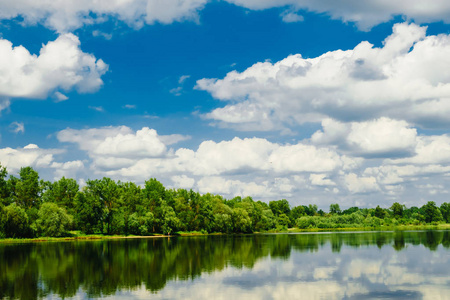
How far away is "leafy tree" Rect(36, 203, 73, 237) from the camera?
11350cm

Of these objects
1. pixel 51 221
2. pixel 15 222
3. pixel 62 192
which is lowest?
pixel 51 221

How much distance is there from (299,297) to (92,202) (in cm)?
11243

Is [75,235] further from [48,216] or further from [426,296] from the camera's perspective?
[426,296]

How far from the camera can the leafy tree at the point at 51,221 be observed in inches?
4469

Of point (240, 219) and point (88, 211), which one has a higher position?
point (88, 211)

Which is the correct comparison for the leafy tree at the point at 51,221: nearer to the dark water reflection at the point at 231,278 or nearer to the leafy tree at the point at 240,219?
the dark water reflection at the point at 231,278

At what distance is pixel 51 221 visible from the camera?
113188 millimetres

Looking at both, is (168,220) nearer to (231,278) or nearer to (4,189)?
(4,189)

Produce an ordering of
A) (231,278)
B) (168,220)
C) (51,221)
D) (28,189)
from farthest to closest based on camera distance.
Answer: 1. (168,220)
2. (28,189)
3. (51,221)
4. (231,278)

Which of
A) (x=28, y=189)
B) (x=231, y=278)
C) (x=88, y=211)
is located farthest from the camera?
(x=28, y=189)

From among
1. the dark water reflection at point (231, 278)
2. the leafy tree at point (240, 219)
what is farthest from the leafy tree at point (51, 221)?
the leafy tree at point (240, 219)

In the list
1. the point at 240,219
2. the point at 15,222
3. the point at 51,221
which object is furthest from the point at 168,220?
the point at 15,222

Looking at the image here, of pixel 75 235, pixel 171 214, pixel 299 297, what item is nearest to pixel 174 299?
pixel 299 297

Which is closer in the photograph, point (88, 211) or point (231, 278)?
point (231, 278)
